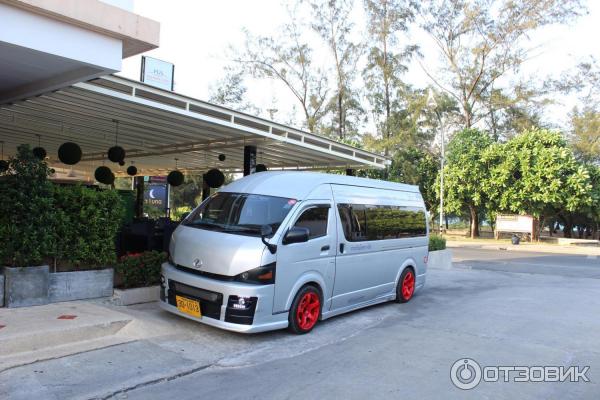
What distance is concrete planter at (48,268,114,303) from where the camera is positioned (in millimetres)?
6480

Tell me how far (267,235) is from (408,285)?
4.05 metres

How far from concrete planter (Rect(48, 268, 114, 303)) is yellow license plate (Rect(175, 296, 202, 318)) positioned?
5.59 feet

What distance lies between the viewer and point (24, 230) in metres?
6.09

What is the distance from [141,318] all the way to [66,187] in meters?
2.29

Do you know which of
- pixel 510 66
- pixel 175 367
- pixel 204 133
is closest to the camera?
pixel 175 367

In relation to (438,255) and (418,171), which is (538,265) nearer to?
(438,255)

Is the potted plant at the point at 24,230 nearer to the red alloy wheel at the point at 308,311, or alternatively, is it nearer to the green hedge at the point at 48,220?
the green hedge at the point at 48,220

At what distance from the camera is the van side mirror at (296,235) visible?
19.2ft

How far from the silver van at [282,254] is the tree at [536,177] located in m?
Answer: 22.5

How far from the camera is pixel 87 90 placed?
6.94 metres

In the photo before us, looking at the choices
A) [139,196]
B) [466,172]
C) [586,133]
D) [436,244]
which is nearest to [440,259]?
[436,244]

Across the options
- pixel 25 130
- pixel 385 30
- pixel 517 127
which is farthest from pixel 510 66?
pixel 25 130

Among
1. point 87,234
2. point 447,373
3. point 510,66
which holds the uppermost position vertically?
point 510,66

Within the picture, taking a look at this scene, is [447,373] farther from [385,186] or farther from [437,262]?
[437,262]
